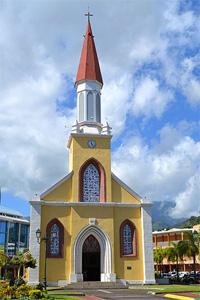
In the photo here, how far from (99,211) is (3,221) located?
45.4 meters

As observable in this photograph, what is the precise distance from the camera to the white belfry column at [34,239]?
32.7 meters

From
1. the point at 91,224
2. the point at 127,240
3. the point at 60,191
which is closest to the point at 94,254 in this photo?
the point at 91,224

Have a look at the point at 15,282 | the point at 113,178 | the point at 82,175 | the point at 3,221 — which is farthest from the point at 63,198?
the point at 3,221

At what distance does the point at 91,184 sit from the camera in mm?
37156

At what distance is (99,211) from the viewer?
35656 mm

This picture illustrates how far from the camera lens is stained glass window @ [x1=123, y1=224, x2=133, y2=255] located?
35656 mm

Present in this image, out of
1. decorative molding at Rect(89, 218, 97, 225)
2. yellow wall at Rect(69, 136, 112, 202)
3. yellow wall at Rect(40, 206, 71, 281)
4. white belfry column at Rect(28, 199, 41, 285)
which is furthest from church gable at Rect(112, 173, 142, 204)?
white belfry column at Rect(28, 199, 41, 285)

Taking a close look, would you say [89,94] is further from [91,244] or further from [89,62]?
[91,244]

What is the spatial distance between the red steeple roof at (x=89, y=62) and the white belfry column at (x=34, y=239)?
14092 millimetres

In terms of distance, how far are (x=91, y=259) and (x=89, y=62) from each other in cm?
2004

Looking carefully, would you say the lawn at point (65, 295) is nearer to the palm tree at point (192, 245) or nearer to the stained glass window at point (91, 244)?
the stained glass window at point (91, 244)

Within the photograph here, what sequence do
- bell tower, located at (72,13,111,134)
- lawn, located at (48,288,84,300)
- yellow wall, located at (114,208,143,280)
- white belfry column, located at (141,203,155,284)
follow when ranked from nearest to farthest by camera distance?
lawn, located at (48,288,84,300)
yellow wall, located at (114,208,143,280)
white belfry column, located at (141,203,155,284)
bell tower, located at (72,13,111,134)

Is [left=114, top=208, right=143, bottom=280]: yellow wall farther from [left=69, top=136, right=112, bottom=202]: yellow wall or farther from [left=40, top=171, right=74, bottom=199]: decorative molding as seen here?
[left=40, top=171, right=74, bottom=199]: decorative molding

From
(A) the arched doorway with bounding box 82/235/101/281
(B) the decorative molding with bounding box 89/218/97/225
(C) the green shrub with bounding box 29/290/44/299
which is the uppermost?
(B) the decorative molding with bounding box 89/218/97/225
